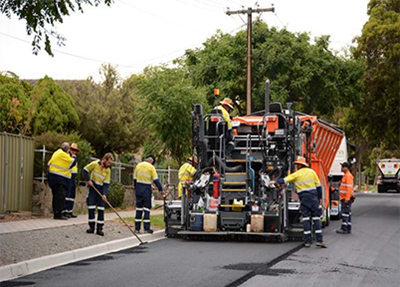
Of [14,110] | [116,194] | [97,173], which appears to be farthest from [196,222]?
[14,110]

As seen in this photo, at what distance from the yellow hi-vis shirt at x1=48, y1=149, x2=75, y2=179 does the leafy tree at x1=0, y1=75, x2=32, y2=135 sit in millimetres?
4737

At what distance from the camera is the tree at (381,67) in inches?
1030

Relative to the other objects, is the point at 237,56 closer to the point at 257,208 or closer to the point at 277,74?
the point at 277,74

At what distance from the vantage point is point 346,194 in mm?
16922

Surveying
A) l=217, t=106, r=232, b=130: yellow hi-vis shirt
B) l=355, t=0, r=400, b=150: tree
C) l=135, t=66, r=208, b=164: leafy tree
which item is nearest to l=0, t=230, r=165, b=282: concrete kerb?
l=217, t=106, r=232, b=130: yellow hi-vis shirt

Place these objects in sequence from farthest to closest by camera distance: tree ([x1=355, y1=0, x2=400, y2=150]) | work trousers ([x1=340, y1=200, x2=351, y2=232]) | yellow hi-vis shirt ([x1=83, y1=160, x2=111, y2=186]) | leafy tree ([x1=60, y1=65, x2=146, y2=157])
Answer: leafy tree ([x1=60, y1=65, x2=146, y2=157]) < tree ([x1=355, y1=0, x2=400, y2=150]) < work trousers ([x1=340, y1=200, x2=351, y2=232]) < yellow hi-vis shirt ([x1=83, y1=160, x2=111, y2=186])

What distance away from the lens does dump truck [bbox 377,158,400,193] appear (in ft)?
162

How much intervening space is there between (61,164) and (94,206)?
3176mm

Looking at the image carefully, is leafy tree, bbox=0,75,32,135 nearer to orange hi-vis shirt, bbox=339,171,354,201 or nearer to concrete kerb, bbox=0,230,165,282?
concrete kerb, bbox=0,230,165,282

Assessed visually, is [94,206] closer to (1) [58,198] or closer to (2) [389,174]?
(1) [58,198]

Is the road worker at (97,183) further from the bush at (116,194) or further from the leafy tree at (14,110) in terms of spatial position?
the leafy tree at (14,110)

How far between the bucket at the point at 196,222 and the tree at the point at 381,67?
13.8 metres

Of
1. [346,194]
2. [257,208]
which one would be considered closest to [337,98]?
[346,194]

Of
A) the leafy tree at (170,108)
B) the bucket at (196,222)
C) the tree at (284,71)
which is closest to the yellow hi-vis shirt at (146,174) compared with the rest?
the bucket at (196,222)
